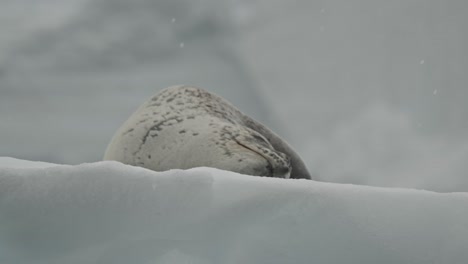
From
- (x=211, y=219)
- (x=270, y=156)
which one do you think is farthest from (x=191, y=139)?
(x=211, y=219)

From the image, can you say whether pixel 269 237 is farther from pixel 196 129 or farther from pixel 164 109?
pixel 164 109

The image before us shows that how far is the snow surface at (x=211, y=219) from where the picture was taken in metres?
1.90

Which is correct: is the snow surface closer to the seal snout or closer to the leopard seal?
the leopard seal

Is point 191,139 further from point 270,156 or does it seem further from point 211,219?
point 211,219

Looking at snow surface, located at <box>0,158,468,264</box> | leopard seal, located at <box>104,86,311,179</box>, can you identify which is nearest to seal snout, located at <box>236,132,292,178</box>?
leopard seal, located at <box>104,86,311,179</box>

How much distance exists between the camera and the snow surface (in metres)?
1.90

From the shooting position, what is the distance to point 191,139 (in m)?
4.05

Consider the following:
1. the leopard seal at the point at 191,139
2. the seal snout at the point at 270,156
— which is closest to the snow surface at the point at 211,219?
the leopard seal at the point at 191,139

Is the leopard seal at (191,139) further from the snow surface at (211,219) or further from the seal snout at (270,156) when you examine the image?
the snow surface at (211,219)

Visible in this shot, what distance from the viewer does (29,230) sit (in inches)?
78.5

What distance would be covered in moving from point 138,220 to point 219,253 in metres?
0.26

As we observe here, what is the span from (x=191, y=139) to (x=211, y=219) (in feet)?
6.98

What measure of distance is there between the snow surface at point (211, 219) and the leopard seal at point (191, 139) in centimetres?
186

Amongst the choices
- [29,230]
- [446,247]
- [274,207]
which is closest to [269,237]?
[274,207]
